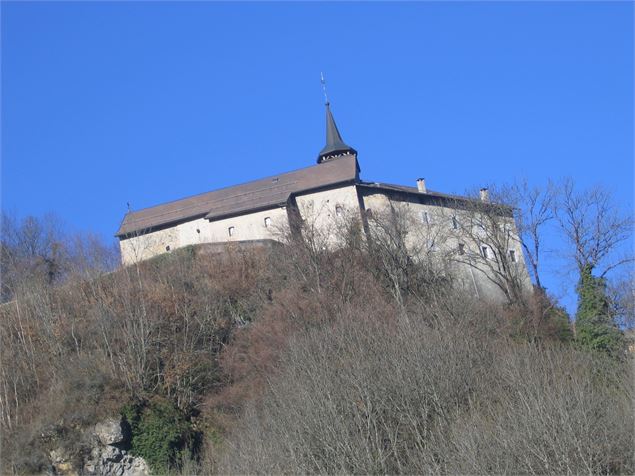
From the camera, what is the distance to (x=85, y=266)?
40469 mm

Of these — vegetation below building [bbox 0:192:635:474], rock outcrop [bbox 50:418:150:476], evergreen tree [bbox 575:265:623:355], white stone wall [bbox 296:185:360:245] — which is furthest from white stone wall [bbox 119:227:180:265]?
evergreen tree [bbox 575:265:623:355]

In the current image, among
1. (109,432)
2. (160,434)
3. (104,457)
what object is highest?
(109,432)

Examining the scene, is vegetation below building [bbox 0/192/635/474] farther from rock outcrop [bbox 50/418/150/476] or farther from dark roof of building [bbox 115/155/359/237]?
dark roof of building [bbox 115/155/359/237]

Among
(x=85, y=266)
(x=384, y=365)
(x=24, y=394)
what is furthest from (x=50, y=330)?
(x=384, y=365)

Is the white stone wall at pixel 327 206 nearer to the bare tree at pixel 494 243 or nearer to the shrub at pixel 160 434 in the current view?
the bare tree at pixel 494 243

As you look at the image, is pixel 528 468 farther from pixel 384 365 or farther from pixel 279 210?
pixel 279 210

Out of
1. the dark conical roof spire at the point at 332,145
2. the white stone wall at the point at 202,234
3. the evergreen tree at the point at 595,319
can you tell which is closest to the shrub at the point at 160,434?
the evergreen tree at the point at 595,319

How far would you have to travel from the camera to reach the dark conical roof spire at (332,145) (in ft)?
211

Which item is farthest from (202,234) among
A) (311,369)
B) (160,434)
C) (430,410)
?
(430,410)

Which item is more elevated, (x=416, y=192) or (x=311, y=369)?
(x=416, y=192)

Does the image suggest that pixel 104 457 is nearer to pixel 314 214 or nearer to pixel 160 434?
pixel 160 434

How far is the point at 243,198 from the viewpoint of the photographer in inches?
2164

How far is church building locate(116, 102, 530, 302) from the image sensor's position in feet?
144

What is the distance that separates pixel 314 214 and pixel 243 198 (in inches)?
230
